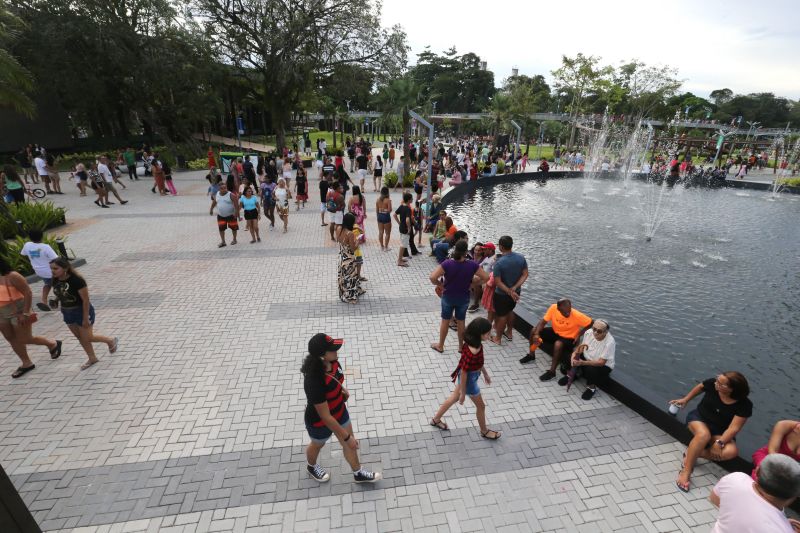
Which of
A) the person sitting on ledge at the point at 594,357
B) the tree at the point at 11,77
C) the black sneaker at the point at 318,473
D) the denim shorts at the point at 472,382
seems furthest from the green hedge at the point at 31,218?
the person sitting on ledge at the point at 594,357

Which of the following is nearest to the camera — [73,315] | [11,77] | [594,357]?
[594,357]

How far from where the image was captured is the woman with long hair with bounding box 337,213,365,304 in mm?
7523

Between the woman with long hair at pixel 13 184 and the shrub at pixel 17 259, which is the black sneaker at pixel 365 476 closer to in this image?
the shrub at pixel 17 259

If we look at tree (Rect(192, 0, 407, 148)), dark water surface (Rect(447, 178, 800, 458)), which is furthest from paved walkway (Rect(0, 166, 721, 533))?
tree (Rect(192, 0, 407, 148))

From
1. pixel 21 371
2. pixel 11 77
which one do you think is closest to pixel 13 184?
pixel 11 77

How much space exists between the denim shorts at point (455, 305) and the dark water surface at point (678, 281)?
2527 mm

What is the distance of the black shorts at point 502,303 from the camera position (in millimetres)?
6203

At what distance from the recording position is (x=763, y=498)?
8.41 ft

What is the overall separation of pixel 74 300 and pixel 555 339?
691cm

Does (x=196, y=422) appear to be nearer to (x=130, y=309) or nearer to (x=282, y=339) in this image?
(x=282, y=339)

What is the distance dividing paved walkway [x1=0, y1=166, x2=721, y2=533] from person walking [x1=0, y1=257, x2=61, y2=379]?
39cm

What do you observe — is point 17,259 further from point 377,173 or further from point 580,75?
point 580,75

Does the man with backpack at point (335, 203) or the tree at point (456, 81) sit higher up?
the tree at point (456, 81)

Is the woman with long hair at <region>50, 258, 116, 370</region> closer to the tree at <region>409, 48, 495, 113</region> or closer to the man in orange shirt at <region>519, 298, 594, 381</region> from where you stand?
the man in orange shirt at <region>519, 298, 594, 381</region>
